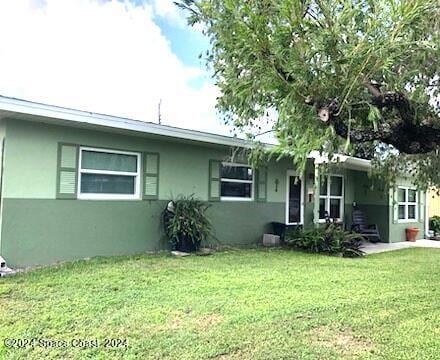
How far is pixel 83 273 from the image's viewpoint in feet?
21.7

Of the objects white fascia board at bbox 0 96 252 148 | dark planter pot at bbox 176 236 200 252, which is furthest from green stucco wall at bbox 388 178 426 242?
dark planter pot at bbox 176 236 200 252

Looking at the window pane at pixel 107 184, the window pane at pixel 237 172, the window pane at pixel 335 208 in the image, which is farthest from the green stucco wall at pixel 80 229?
the window pane at pixel 335 208

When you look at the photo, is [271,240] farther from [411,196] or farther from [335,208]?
[411,196]

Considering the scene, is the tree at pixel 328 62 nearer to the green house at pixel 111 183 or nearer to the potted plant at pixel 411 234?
the green house at pixel 111 183

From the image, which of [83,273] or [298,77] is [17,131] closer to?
[83,273]

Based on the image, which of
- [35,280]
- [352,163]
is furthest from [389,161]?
[35,280]

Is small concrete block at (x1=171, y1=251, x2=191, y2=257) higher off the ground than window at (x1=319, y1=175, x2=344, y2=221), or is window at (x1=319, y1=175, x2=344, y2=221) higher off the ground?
window at (x1=319, y1=175, x2=344, y2=221)

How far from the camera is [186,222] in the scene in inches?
346

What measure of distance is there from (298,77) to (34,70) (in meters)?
16.0

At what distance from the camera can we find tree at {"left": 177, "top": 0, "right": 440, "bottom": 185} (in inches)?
120

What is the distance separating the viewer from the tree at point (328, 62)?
10.0ft

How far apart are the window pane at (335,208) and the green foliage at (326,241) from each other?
2.80m

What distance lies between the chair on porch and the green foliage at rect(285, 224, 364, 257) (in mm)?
2794

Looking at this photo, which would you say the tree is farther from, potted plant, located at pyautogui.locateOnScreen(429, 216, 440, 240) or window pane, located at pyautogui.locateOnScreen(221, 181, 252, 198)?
potted plant, located at pyautogui.locateOnScreen(429, 216, 440, 240)
